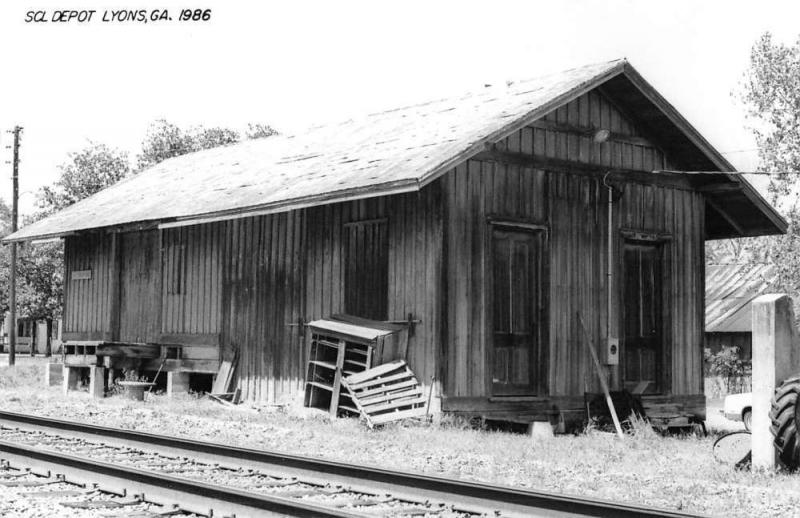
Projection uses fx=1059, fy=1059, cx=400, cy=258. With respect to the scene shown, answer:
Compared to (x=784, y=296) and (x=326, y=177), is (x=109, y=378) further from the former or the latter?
(x=784, y=296)

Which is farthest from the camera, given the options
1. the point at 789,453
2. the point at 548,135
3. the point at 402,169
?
the point at 548,135

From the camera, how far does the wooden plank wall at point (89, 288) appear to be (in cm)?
2402

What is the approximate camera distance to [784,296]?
11.0 meters

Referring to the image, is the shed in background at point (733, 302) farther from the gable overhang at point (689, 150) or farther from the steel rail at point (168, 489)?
the steel rail at point (168, 489)

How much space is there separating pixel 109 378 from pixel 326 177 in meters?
7.91

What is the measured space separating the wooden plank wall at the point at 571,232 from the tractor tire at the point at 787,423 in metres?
5.75

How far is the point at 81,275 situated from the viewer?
24.9 meters

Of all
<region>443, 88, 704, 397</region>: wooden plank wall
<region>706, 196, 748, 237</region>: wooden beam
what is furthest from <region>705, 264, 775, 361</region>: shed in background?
<region>443, 88, 704, 397</region>: wooden plank wall

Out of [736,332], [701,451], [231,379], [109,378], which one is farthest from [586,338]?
[736,332]

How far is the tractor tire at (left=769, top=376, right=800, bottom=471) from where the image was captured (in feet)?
33.0

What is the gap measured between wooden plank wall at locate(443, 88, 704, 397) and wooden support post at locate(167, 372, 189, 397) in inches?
286

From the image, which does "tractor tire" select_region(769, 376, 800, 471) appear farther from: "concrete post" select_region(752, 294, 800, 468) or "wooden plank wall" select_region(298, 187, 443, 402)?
"wooden plank wall" select_region(298, 187, 443, 402)

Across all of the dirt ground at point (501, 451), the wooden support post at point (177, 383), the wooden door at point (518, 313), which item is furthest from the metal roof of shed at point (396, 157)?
the dirt ground at point (501, 451)

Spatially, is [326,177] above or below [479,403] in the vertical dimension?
above
